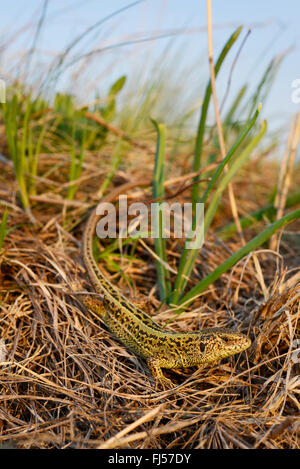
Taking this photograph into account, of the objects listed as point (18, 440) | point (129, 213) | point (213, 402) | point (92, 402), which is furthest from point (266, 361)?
point (129, 213)

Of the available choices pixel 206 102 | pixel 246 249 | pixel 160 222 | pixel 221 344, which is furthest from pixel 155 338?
pixel 206 102

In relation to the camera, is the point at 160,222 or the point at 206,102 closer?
the point at 206,102

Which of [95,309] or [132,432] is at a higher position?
[95,309]

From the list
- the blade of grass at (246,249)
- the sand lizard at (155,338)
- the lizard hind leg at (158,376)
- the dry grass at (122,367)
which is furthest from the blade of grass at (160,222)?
the lizard hind leg at (158,376)

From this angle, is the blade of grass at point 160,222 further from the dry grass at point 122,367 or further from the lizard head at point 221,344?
the lizard head at point 221,344

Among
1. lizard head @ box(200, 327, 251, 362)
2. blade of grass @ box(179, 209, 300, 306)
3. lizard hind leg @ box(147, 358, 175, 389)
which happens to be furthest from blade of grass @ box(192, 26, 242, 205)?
lizard hind leg @ box(147, 358, 175, 389)

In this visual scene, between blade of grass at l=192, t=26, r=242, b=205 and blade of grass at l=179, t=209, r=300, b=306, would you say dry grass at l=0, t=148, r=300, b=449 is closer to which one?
blade of grass at l=179, t=209, r=300, b=306

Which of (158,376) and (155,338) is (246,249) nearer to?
(155,338)

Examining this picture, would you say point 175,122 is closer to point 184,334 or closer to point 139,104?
point 139,104
